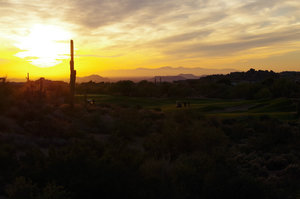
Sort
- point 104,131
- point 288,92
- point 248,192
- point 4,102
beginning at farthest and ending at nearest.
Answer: point 288,92 → point 104,131 → point 4,102 → point 248,192

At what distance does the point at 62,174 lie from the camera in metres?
6.66

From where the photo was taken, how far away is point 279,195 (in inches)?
302

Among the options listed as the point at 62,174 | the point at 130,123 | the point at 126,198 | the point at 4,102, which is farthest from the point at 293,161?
the point at 4,102

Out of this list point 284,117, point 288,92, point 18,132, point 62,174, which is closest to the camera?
point 62,174

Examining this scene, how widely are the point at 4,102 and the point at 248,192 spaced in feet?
54.3

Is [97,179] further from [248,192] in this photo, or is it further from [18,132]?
[18,132]

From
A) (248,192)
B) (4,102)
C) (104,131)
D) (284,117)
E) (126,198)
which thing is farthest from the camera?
(284,117)

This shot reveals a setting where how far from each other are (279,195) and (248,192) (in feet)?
3.04

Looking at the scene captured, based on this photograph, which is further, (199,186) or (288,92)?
(288,92)

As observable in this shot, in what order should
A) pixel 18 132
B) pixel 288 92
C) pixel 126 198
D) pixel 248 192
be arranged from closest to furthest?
1. pixel 126 198
2. pixel 248 192
3. pixel 18 132
4. pixel 288 92

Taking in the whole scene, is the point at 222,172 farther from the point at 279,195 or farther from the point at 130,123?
the point at 130,123

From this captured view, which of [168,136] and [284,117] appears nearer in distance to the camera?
[168,136]

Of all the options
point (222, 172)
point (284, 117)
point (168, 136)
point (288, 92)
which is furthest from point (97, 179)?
point (288, 92)

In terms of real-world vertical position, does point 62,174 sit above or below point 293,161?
above
